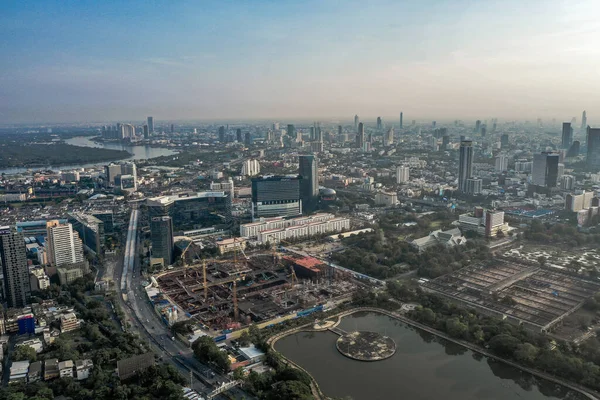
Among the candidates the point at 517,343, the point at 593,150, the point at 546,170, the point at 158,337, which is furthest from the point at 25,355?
the point at 593,150

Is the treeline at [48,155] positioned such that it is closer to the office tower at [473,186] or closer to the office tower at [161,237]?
the office tower at [161,237]

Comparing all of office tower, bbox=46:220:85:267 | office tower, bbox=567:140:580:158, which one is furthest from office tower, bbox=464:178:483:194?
office tower, bbox=46:220:85:267

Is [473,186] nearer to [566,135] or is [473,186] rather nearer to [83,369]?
[566,135]

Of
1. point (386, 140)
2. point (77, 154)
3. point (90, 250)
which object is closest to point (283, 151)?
point (386, 140)

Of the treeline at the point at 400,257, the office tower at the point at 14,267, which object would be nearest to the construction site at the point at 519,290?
the treeline at the point at 400,257

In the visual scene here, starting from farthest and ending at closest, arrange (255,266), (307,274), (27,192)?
(27,192)
(255,266)
(307,274)

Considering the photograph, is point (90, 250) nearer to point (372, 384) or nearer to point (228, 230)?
point (228, 230)
